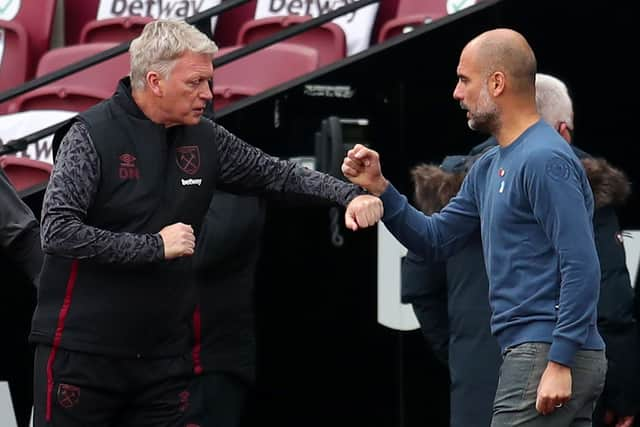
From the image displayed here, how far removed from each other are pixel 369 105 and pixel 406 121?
0.17 metres

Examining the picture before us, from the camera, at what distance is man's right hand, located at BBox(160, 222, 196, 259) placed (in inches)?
175

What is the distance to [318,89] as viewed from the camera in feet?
21.0

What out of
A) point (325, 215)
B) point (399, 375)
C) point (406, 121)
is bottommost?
point (399, 375)

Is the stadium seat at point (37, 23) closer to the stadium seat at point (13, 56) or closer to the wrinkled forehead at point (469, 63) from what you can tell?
the stadium seat at point (13, 56)

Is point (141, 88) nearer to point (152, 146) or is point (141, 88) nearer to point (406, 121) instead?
point (152, 146)

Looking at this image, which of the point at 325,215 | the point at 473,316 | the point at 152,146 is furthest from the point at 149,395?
the point at 325,215

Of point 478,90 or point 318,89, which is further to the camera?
point 318,89

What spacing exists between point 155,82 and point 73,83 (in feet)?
9.82

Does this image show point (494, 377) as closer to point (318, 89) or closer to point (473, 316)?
point (473, 316)

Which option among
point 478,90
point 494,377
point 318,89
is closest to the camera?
point 478,90

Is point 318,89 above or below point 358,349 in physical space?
above

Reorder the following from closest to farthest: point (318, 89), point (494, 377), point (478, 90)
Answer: point (478, 90), point (494, 377), point (318, 89)

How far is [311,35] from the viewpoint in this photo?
7.84 m

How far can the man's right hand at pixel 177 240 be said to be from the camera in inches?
175
